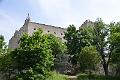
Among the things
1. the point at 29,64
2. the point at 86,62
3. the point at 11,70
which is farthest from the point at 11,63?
the point at 86,62

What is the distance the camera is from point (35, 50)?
2517 centimetres

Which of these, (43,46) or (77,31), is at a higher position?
(77,31)

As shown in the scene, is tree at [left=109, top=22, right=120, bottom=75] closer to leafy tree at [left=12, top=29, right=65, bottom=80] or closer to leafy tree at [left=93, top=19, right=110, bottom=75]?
leafy tree at [left=93, top=19, right=110, bottom=75]

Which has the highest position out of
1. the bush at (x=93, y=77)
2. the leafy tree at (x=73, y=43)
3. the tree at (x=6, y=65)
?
the leafy tree at (x=73, y=43)

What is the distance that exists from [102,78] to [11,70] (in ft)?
28.6

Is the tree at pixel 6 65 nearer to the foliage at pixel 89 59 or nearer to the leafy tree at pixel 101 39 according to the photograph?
the foliage at pixel 89 59

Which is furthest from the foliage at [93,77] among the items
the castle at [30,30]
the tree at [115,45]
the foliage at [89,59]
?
the castle at [30,30]

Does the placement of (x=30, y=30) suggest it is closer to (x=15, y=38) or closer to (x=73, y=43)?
(x=15, y=38)

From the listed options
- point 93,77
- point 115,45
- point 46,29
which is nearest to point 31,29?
point 46,29

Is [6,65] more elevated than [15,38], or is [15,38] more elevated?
[15,38]

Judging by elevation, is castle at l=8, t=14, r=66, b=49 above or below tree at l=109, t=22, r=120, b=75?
above

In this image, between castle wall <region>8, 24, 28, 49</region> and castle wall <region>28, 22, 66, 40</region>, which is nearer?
castle wall <region>28, 22, 66, 40</region>

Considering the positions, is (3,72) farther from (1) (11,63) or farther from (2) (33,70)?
(2) (33,70)

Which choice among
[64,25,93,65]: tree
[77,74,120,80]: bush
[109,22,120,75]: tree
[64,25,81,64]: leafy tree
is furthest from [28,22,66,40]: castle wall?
[77,74,120,80]: bush
